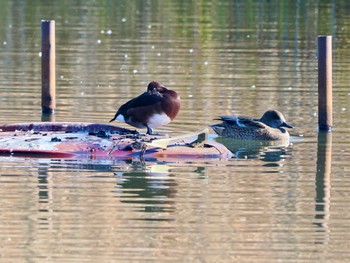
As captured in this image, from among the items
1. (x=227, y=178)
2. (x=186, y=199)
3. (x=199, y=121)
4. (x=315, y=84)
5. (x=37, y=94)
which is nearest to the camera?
(x=186, y=199)

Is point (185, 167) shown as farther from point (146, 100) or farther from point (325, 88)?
point (325, 88)

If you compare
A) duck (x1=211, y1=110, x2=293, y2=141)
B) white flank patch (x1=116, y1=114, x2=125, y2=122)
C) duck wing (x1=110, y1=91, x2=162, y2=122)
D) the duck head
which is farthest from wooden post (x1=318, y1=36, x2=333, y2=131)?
white flank patch (x1=116, y1=114, x2=125, y2=122)

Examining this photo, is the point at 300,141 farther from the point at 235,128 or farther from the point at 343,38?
the point at 343,38

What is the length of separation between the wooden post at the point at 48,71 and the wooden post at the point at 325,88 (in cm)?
404

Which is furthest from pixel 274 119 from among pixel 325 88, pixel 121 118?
pixel 121 118

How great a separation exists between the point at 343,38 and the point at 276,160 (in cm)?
1505

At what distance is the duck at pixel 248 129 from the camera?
18.0 meters

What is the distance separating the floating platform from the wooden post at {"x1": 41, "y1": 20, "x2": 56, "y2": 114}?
113 inches

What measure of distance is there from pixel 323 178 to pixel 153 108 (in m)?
2.83

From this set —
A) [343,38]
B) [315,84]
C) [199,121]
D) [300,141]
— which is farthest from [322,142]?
[343,38]

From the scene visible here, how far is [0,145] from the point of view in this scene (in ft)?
52.9

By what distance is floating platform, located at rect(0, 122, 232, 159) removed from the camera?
15.9 meters

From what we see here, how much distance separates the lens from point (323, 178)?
14867 mm

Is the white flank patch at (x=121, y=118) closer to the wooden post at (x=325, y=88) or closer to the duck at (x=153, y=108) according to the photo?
the duck at (x=153, y=108)
